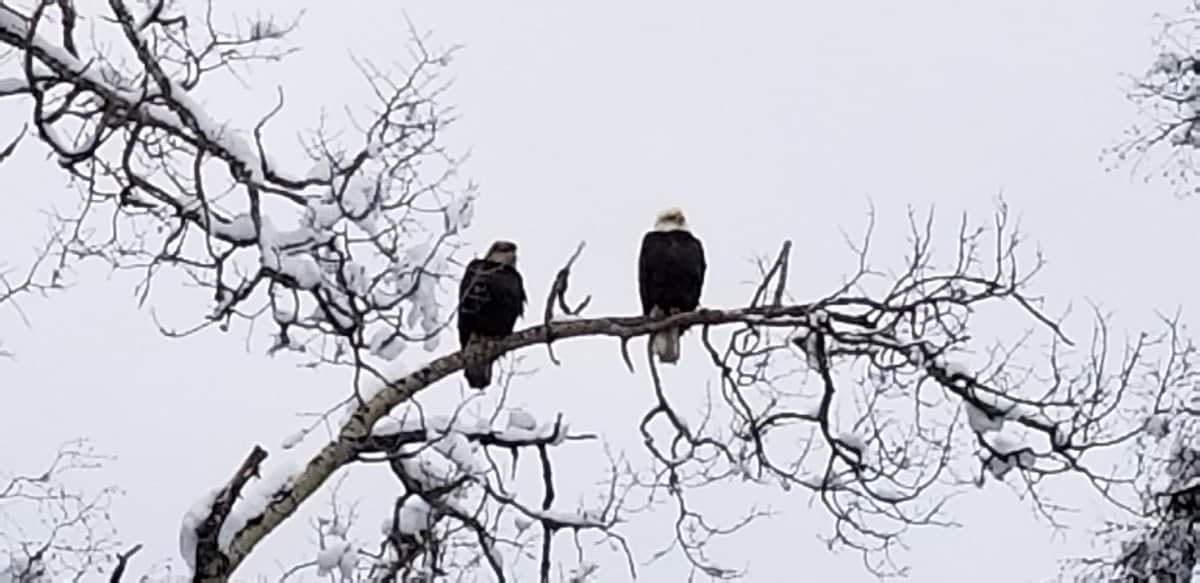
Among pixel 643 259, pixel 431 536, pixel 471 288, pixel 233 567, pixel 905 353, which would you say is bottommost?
pixel 233 567

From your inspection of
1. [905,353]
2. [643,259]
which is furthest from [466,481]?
[643,259]

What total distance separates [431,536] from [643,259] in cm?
277

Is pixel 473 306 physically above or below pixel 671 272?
below

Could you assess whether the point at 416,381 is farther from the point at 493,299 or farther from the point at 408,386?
the point at 493,299

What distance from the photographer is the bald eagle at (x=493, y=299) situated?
7855 millimetres

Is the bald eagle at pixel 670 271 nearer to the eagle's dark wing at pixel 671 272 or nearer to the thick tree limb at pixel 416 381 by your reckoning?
the eagle's dark wing at pixel 671 272

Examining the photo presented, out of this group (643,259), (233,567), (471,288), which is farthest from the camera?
(643,259)


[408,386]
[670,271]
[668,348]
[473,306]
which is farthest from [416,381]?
[670,271]

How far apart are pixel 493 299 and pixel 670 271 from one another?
856mm

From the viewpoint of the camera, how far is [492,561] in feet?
20.2

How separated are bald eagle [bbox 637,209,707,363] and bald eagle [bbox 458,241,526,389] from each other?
1.90 feet

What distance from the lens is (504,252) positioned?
8.46m

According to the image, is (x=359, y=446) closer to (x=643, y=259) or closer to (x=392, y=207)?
(x=392, y=207)

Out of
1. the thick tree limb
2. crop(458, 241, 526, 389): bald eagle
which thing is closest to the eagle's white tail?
crop(458, 241, 526, 389): bald eagle
